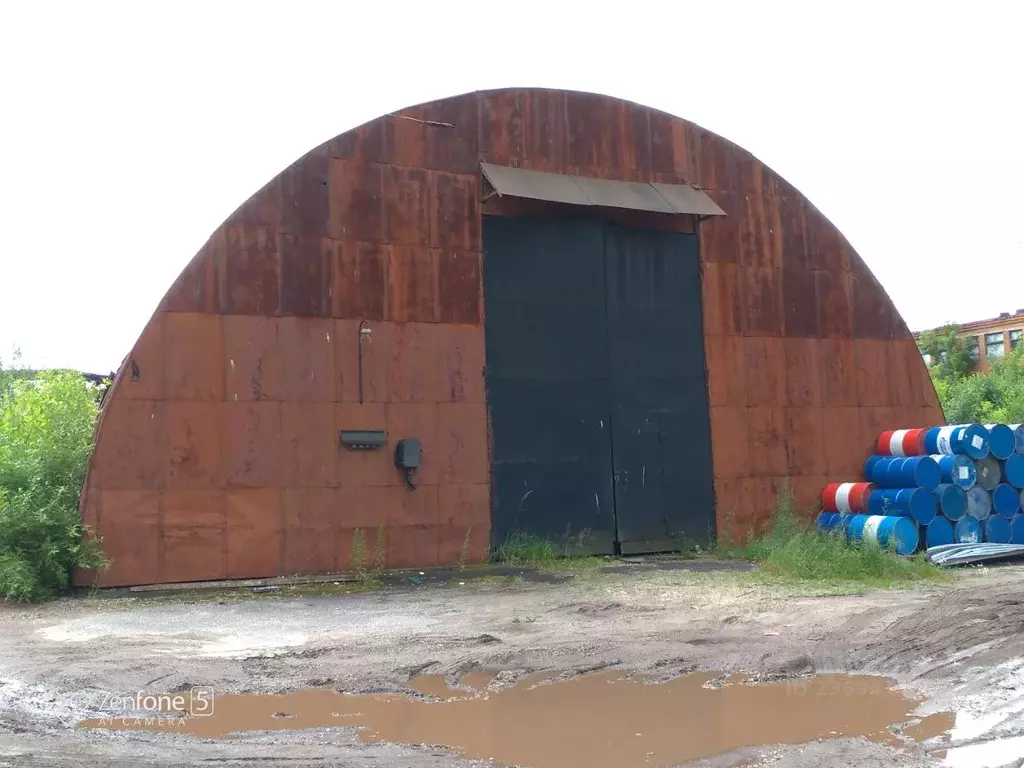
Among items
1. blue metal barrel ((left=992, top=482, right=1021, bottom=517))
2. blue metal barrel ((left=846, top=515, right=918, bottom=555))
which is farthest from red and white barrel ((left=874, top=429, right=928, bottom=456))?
blue metal barrel ((left=846, top=515, right=918, bottom=555))

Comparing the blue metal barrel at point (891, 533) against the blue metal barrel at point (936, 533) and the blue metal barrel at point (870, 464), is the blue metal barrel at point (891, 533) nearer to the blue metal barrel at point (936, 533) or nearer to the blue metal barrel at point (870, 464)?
the blue metal barrel at point (936, 533)

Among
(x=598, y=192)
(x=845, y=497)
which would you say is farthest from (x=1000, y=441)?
(x=598, y=192)

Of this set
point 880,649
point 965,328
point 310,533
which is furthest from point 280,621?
point 965,328

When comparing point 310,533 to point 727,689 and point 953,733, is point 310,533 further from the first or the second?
point 953,733

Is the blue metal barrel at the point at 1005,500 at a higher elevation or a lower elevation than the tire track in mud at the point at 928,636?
higher

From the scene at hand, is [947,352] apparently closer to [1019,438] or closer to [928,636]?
[1019,438]

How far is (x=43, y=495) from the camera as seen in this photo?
10773mm

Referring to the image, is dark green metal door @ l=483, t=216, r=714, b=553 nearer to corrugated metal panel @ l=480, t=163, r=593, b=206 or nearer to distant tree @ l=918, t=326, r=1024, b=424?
corrugated metal panel @ l=480, t=163, r=593, b=206

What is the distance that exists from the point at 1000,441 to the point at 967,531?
1.55 meters

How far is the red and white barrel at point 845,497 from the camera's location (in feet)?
46.5

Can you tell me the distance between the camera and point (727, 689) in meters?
6.31

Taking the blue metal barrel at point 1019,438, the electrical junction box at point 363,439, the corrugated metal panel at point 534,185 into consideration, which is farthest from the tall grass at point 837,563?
the corrugated metal panel at point 534,185

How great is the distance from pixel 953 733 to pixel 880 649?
2.14m

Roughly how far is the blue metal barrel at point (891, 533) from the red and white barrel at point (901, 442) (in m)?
1.61
